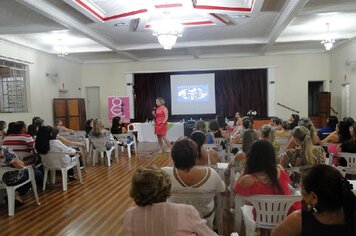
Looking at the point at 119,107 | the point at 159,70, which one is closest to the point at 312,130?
the point at 119,107

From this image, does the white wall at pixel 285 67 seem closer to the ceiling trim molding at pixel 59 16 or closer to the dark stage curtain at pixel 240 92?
the dark stage curtain at pixel 240 92

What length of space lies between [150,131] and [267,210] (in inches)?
352

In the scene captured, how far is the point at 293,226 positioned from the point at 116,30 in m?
7.10

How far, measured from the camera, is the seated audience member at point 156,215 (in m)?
1.53

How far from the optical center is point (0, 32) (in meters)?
7.07

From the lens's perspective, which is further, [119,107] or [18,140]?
[119,107]

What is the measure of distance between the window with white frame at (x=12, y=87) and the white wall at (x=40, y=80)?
0.51 feet

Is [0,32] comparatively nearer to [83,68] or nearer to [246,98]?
[83,68]

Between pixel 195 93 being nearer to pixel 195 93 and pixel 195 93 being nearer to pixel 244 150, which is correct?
pixel 195 93

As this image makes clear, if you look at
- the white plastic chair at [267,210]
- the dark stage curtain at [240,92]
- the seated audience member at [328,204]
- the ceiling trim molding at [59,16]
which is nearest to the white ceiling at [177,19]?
the ceiling trim molding at [59,16]

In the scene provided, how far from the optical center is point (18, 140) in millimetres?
4625

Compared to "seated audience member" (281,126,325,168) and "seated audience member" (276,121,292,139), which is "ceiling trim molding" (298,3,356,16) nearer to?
"seated audience member" (276,121,292,139)

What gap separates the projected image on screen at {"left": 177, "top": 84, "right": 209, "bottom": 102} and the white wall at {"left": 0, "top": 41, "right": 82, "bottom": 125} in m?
4.34

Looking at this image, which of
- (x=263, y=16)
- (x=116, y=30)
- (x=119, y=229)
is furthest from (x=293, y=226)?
(x=116, y=30)
